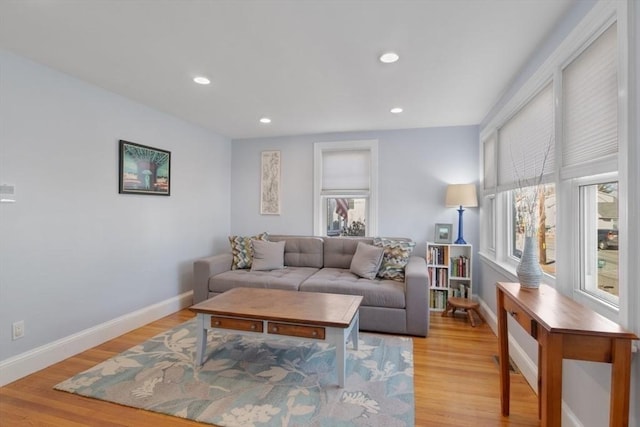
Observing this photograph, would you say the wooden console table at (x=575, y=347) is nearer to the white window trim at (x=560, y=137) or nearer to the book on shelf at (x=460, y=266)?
the white window trim at (x=560, y=137)

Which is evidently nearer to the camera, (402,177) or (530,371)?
(530,371)

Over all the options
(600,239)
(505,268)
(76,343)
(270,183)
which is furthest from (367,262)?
(76,343)

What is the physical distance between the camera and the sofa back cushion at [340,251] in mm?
4039

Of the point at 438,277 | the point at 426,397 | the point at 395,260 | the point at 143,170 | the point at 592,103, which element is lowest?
the point at 426,397

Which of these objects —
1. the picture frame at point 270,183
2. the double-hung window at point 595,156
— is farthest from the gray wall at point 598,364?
the picture frame at point 270,183

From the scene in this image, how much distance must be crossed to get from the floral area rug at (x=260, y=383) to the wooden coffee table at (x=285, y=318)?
0.18 m

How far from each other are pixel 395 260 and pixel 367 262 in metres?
0.33

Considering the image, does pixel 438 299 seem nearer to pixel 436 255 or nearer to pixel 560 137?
pixel 436 255

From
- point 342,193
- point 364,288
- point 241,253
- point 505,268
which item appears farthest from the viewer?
point 342,193

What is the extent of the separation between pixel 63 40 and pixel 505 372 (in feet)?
11.7

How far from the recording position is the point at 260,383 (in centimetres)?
221

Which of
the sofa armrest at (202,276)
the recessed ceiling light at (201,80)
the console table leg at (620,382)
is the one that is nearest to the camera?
the console table leg at (620,382)

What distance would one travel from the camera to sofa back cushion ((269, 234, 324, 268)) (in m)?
4.13

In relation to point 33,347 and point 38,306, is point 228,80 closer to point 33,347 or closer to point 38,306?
point 38,306
